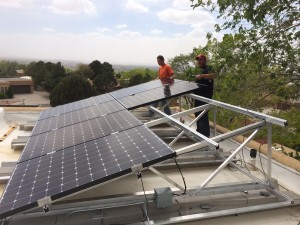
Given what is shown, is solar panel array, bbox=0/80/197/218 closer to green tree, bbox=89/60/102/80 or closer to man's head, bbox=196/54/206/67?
man's head, bbox=196/54/206/67

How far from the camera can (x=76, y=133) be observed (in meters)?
5.89

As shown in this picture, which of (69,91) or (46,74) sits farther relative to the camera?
(46,74)

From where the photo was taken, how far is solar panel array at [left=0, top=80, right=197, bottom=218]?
357 cm

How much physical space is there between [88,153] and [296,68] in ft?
25.3

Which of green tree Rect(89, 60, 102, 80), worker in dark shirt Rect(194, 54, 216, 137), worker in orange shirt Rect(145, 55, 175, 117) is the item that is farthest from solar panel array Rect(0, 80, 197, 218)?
green tree Rect(89, 60, 102, 80)

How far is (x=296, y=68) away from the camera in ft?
30.7

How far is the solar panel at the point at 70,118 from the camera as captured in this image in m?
7.02

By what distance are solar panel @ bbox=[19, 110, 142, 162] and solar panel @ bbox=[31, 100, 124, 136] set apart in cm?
37

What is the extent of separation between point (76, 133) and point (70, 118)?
70.1 inches

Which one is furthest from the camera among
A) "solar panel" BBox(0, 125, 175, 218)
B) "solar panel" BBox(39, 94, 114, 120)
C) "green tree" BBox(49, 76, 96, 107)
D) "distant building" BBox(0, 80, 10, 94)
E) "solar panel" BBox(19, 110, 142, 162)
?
"distant building" BBox(0, 80, 10, 94)

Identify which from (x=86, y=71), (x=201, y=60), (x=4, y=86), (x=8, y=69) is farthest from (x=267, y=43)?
(x=8, y=69)

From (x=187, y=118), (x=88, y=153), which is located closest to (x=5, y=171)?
(x=88, y=153)

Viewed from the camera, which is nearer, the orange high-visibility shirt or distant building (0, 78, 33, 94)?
the orange high-visibility shirt

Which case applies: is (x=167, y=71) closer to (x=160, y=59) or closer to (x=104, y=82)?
(x=160, y=59)
